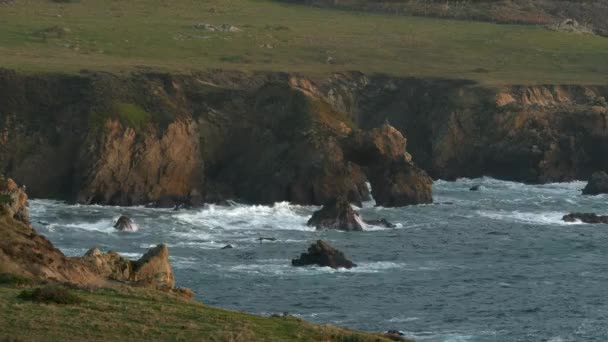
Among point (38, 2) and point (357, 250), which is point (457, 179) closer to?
point (357, 250)

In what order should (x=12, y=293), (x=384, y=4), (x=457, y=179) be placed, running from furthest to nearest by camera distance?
(x=384, y=4)
(x=457, y=179)
(x=12, y=293)

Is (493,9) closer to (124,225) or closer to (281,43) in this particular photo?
(281,43)

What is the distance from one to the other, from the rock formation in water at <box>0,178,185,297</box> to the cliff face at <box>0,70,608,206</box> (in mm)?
39113

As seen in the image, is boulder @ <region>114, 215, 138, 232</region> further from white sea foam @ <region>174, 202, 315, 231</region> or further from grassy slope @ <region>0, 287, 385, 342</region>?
grassy slope @ <region>0, 287, 385, 342</region>

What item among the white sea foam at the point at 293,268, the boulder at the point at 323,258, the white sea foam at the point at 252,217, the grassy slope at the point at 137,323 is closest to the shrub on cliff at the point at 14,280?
the grassy slope at the point at 137,323

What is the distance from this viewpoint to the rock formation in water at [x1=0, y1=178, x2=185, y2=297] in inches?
2007

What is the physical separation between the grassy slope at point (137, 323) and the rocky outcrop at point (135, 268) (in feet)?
22.9

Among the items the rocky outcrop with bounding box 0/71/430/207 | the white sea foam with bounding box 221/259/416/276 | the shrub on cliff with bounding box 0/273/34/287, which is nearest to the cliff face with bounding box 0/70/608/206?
the rocky outcrop with bounding box 0/71/430/207

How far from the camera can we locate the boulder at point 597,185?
4218 inches

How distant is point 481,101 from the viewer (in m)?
119

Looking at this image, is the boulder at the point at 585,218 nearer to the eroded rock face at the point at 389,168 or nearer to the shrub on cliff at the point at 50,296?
the eroded rock face at the point at 389,168

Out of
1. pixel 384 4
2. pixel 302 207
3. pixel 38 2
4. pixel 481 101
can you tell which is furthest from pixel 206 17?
pixel 302 207

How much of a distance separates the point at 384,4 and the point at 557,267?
94154 millimetres

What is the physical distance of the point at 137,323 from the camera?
4278cm
